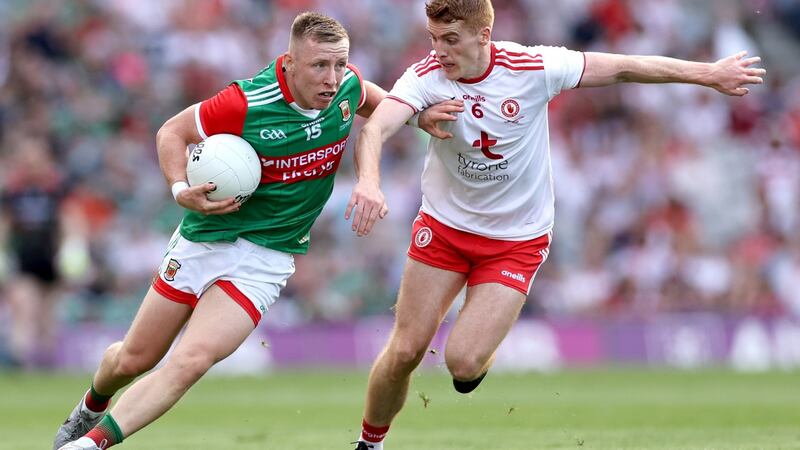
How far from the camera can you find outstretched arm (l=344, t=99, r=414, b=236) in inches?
310

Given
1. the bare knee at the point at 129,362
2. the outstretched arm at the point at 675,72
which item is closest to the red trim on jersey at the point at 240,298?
the bare knee at the point at 129,362

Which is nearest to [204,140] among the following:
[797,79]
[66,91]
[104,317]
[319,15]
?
[319,15]

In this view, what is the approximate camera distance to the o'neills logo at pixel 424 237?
30.7ft

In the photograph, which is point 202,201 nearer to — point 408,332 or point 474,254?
point 408,332

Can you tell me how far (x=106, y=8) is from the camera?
71.9 ft

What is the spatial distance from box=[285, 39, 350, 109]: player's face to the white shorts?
3.32 ft

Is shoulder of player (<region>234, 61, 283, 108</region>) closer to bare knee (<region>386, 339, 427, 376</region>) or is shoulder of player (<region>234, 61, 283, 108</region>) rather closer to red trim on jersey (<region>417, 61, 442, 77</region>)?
red trim on jersey (<region>417, 61, 442, 77</region>)

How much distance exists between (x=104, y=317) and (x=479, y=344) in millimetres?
11450

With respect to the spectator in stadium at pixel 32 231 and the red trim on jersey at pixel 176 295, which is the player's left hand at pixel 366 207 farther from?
the spectator in stadium at pixel 32 231

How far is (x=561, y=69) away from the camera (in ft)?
29.2

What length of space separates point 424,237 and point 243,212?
1387 millimetres

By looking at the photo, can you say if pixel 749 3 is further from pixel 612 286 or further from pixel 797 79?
pixel 612 286

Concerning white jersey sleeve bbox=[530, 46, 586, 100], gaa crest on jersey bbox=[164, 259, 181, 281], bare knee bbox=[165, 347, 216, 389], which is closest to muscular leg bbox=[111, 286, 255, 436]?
bare knee bbox=[165, 347, 216, 389]

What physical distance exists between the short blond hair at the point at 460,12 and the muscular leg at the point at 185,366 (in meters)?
2.23
